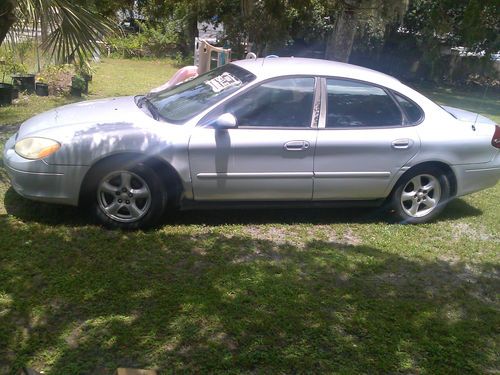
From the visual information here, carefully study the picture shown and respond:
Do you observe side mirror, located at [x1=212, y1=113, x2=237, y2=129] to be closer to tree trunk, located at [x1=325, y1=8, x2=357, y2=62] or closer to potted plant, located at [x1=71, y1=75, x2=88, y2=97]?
potted plant, located at [x1=71, y1=75, x2=88, y2=97]

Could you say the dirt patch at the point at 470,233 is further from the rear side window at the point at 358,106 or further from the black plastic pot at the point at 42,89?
the black plastic pot at the point at 42,89

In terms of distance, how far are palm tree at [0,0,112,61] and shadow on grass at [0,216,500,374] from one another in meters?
2.16

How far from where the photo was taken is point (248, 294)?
3752 millimetres

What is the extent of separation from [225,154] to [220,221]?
30.4 inches

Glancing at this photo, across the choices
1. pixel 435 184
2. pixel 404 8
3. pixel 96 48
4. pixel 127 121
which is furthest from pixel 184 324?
pixel 404 8

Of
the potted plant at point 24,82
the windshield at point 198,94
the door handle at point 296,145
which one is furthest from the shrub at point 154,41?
the door handle at point 296,145

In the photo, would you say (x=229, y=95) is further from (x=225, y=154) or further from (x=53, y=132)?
(x=53, y=132)

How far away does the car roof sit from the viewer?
4.98 m

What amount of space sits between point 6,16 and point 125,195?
92.5 inches

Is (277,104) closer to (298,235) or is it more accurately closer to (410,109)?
(298,235)

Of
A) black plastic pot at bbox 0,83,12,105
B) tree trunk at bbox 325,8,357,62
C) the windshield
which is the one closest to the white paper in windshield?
the windshield

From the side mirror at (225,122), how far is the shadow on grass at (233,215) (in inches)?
36.4

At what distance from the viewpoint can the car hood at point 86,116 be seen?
466 centimetres

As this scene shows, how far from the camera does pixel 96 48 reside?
6.23 meters
